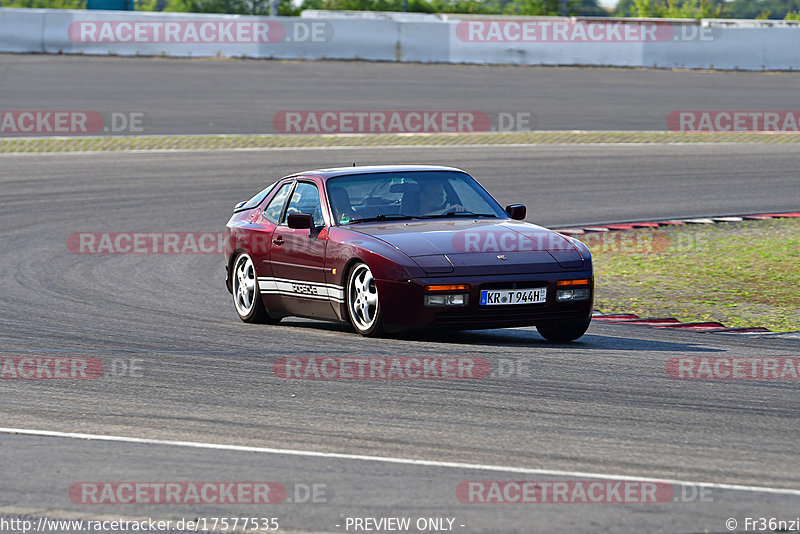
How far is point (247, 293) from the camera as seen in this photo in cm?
1119

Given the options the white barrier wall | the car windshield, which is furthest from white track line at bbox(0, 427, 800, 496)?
the white barrier wall

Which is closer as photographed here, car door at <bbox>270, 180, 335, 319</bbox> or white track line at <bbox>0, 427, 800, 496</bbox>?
white track line at <bbox>0, 427, 800, 496</bbox>

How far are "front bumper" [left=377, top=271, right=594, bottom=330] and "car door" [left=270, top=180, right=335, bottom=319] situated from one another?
970 millimetres

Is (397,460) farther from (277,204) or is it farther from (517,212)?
(277,204)

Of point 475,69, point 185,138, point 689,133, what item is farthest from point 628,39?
point 185,138

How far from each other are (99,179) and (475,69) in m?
14.2

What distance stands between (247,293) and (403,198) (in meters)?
1.83

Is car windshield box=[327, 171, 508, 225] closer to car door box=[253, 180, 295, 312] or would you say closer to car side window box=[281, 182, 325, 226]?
car side window box=[281, 182, 325, 226]

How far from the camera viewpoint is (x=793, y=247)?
51.0ft

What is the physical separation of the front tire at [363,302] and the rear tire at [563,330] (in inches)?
46.6

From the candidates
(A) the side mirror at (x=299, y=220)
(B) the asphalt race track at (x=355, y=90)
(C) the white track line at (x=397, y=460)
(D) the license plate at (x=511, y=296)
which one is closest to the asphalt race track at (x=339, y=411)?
(C) the white track line at (x=397, y=460)

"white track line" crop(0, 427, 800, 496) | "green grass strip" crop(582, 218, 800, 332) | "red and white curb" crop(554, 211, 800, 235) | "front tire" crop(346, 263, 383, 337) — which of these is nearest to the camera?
"white track line" crop(0, 427, 800, 496)

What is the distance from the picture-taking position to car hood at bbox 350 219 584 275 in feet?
29.7

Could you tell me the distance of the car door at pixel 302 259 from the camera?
33.0 feet
